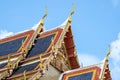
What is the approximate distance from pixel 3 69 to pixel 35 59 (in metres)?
1.53

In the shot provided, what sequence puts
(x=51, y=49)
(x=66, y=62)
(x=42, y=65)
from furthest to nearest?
1. (x=66, y=62)
2. (x=51, y=49)
3. (x=42, y=65)

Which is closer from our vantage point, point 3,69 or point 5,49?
point 3,69

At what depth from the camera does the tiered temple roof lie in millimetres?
20766

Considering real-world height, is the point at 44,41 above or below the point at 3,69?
above

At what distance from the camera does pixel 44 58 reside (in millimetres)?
21406

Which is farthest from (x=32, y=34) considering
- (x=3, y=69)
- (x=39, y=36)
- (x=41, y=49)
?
(x=3, y=69)

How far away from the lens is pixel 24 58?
22312 mm

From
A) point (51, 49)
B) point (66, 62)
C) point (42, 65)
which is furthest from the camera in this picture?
point (66, 62)

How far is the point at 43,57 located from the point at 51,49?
69 cm

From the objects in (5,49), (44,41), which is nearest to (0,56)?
(5,49)

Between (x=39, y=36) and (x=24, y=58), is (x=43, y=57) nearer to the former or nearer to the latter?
(x=24, y=58)

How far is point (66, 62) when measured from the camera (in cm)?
2353

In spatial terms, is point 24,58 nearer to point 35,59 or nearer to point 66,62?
point 35,59

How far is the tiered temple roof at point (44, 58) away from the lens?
68.1ft
